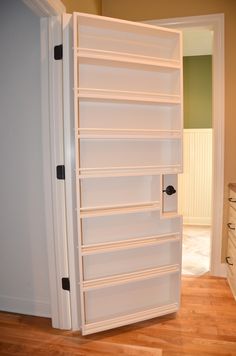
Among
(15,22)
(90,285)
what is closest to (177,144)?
(90,285)

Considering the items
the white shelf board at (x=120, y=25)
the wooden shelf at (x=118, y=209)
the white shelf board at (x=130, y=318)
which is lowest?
the white shelf board at (x=130, y=318)

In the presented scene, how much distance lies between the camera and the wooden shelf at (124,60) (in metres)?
1.53

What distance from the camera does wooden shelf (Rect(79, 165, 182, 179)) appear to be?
1.61 m

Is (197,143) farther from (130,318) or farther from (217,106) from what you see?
(130,318)

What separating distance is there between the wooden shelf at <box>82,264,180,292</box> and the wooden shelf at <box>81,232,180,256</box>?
0.22 meters

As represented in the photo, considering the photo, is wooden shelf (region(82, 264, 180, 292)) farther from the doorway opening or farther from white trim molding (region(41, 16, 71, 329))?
the doorway opening

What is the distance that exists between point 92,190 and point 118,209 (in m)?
0.23

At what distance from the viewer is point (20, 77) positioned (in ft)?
5.98

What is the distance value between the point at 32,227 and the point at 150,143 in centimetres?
111

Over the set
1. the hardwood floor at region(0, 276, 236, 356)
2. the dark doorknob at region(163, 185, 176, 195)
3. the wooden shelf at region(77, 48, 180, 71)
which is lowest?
the hardwood floor at region(0, 276, 236, 356)

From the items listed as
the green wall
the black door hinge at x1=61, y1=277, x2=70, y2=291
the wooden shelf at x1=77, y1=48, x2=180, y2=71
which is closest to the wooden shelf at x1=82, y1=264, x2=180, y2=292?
the black door hinge at x1=61, y1=277, x2=70, y2=291

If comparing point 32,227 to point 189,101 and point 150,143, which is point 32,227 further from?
point 189,101

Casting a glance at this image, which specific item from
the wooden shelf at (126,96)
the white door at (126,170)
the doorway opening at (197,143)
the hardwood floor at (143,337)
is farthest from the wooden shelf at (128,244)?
the doorway opening at (197,143)

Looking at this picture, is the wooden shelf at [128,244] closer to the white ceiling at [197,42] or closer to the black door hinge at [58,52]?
the black door hinge at [58,52]
